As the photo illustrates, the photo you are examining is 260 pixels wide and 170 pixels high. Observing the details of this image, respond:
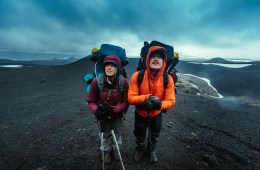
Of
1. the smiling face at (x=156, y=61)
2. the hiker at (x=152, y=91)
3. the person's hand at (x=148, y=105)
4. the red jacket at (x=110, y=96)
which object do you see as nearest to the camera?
the person's hand at (x=148, y=105)

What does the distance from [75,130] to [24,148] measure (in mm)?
1615

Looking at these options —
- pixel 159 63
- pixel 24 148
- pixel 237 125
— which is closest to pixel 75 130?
pixel 24 148

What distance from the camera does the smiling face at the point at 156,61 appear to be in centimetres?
307

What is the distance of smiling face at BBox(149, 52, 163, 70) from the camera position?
10.1 feet

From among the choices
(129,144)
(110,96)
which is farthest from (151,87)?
(129,144)

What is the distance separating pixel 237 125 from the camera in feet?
25.1

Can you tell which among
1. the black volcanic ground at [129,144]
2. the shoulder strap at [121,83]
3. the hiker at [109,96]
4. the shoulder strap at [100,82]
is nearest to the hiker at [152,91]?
the shoulder strap at [121,83]

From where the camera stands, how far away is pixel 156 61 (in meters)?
3.07

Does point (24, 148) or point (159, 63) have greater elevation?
point (159, 63)

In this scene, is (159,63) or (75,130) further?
(75,130)

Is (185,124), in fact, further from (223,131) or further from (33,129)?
(33,129)

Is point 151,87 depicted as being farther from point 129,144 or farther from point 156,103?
point 129,144

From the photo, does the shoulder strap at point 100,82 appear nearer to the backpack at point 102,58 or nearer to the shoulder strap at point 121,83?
the backpack at point 102,58

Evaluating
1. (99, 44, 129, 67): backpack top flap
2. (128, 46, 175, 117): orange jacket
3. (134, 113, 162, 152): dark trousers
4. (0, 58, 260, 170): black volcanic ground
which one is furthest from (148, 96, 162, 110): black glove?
(0, 58, 260, 170): black volcanic ground
